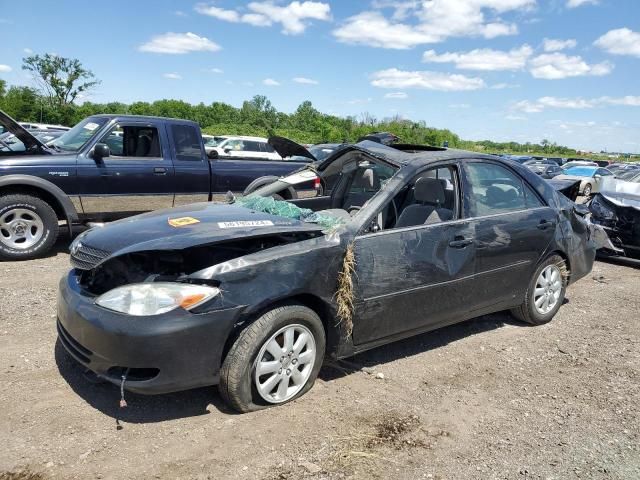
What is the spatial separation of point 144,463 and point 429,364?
7.73 ft

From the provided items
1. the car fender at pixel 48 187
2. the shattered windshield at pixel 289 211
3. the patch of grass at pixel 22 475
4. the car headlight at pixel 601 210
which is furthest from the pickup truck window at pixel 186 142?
the car headlight at pixel 601 210

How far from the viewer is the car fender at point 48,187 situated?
6.61m

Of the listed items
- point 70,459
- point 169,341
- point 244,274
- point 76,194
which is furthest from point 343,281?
point 76,194

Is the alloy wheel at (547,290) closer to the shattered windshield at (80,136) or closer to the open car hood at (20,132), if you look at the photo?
the shattered windshield at (80,136)

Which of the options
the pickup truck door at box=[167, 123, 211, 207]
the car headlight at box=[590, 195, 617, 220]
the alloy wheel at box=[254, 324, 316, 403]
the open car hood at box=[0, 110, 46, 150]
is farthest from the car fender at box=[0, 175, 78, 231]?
the car headlight at box=[590, 195, 617, 220]

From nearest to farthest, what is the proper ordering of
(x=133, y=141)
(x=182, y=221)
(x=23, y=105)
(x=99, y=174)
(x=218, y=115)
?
(x=182, y=221) < (x=99, y=174) < (x=133, y=141) < (x=23, y=105) < (x=218, y=115)

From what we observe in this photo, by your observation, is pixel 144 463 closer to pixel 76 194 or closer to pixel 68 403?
pixel 68 403

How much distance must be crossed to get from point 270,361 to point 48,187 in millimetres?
4921

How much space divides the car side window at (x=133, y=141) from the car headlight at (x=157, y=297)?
497cm

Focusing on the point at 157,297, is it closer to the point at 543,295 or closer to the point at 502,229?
the point at 502,229

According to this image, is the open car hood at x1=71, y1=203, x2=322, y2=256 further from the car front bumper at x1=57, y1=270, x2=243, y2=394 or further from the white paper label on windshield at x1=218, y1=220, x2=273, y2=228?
the car front bumper at x1=57, y1=270, x2=243, y2=394

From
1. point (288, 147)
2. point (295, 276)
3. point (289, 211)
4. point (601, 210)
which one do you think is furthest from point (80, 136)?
point (601, 210)

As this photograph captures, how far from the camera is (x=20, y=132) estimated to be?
6984 mm

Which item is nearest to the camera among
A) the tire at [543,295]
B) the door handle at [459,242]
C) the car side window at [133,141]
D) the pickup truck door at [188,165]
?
the door handle at [459,242]
